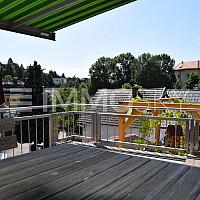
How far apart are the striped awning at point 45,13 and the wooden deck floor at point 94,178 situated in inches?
88.3

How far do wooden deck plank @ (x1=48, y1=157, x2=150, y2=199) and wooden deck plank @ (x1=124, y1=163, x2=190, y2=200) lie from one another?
1.05 feet

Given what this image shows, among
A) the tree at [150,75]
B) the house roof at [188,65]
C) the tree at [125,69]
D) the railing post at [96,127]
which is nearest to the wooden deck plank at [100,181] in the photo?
the railing post at [96,127]

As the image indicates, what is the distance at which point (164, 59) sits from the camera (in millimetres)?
55125

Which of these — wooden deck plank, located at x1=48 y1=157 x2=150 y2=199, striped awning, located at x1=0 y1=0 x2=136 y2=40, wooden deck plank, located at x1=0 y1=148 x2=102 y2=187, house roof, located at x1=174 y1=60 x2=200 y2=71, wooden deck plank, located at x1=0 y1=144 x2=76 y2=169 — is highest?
house roof, located at x1=174 y1=60 x2=200 y2=71

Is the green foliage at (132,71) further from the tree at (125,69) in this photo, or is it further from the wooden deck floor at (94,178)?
the wooden deck floor at (94,178)

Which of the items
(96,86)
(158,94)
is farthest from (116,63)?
(158,94)

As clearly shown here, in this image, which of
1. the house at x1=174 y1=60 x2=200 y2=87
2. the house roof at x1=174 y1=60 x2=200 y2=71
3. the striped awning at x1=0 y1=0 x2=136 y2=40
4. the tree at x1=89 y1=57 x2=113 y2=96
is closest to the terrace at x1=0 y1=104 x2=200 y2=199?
the striped awning at x1=0 y1=0 x2=136 y2=40

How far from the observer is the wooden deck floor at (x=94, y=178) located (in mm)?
1950

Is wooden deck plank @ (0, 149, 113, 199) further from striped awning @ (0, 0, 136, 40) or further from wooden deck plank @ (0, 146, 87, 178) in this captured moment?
striped awning @ (0, 0, 136, 40)

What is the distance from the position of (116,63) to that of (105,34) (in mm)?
12763

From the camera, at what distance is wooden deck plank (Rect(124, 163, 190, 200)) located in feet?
6.27

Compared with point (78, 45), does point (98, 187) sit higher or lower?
lower

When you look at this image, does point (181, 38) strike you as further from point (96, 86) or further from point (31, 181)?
point (31, 181)

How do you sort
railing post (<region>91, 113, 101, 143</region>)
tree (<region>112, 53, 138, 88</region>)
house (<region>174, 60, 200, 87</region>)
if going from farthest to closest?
house (<region>174, 60, 200, 87</region>), tree (<region>112, 53, 138, 88</region>), railing post (<region>91, 113, 101, 143</region>)
